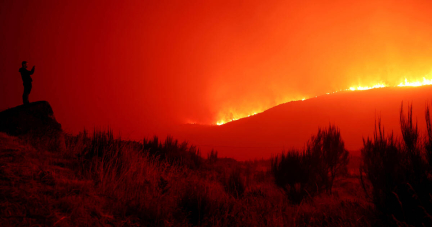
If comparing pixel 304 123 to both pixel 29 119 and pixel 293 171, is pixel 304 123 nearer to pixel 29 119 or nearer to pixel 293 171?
pixel 293 171

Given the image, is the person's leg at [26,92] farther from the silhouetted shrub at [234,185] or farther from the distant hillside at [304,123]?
the distant hillside at [304,123]

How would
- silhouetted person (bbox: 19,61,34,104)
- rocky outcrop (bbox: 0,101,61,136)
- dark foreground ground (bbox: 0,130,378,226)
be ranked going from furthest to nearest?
silhouetted person (bbox: 19,61,34,104) → rocky outcrop (bbox: 0,101,61,136) → dark foreground ground (bbox: 0,130,378,226)

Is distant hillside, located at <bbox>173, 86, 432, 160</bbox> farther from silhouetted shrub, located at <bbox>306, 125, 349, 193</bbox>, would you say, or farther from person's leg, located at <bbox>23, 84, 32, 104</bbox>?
person's leg, located at <bbox>23, 84, 32, 104</bbox>

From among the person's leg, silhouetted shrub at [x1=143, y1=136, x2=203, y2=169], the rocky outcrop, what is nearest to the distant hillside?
silhouetted shrub at [x1=143, y1=136, x2=203, y2=169]

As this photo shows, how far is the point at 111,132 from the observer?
847 cm

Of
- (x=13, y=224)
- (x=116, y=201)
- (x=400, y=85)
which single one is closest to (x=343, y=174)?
(x=116, y=201)

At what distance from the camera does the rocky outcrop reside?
840cm

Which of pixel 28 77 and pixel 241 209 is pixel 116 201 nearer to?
pixel 241 209

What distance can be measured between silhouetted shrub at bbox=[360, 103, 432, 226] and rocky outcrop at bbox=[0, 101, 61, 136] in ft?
31.3

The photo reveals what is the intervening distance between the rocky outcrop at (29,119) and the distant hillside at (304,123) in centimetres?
3071

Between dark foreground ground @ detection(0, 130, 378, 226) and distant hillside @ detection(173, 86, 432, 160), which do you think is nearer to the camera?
dark foreground ground @ detection(0, 130, 378, 226)

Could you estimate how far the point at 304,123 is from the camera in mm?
50906

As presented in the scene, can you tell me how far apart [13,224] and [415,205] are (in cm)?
504

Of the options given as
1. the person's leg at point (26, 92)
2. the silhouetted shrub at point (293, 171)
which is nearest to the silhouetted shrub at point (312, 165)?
the silhouetted shrub at point (293, 171)
